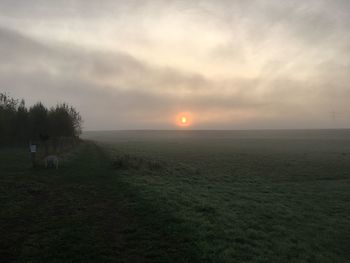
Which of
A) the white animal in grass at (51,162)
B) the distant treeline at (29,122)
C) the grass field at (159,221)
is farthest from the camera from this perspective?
the distant treeline at (29,122)

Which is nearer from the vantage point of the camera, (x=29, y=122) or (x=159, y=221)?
(x=159, y=221)

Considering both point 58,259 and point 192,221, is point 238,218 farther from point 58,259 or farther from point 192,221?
point 58,259

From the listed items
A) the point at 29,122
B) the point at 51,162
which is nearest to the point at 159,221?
the point at 51,162

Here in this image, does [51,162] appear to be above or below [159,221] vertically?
above

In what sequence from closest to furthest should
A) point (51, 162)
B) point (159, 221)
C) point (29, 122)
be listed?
point (159, 221)
point (51, 162)
point (29, 122)

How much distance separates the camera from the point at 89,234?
12320 millimetres

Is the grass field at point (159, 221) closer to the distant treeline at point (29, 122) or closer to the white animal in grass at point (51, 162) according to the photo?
the white animal in grass at point (51, 162)

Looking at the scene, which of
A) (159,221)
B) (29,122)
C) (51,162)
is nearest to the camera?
(159,221)

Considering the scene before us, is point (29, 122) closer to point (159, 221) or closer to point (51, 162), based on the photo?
point (51, 162)

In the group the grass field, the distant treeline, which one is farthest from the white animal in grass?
the distant treeline

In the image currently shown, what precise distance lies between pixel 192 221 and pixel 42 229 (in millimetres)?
6345

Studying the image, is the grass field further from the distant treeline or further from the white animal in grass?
the distant treeline

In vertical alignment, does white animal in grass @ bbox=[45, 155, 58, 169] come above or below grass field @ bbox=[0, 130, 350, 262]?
above

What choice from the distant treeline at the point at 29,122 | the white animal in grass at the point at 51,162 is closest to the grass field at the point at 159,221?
the white animal in grass at the point at 51,162
